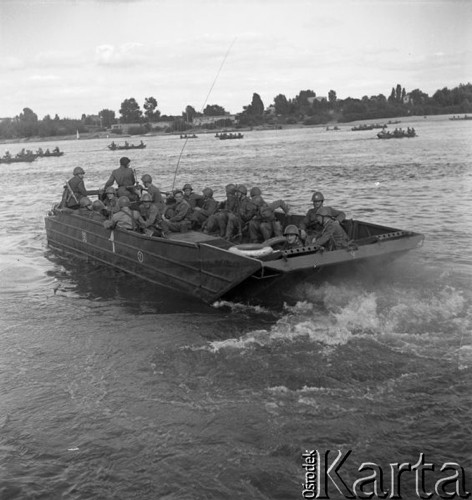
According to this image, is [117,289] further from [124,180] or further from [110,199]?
[124,180]

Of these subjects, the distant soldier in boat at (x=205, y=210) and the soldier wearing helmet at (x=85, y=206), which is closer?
the distant soldier in boat at (x=205, y=210)

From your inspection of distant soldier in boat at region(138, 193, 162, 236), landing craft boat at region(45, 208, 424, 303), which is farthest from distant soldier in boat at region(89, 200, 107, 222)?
distant soldier in boat at region(138, 193, 162, 236)

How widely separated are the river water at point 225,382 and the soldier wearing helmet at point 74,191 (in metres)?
2.31

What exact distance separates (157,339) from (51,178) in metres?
35.8

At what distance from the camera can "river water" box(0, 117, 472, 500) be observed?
20.6 ft

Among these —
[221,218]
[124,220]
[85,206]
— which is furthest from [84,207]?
[221,218]

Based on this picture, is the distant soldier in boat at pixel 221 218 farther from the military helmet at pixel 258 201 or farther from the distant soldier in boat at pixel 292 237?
the distant soldier in boat at pixel 292 237

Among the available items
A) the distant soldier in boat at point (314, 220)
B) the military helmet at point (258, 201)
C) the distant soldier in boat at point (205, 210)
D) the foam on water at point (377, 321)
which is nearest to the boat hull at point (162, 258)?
the foam on water at point (377, 321)

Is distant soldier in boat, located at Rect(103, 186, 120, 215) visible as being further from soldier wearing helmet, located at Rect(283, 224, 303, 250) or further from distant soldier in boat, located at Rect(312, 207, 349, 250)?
distant soldier in boat, located at Rect(312, 207, 349, 250)

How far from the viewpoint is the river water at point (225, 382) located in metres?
6.29

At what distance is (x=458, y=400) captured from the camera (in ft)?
23.8

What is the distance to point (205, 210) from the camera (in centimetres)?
1424

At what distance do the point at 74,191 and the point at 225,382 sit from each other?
31.2 feet

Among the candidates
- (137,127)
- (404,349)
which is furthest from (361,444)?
(137,127)
